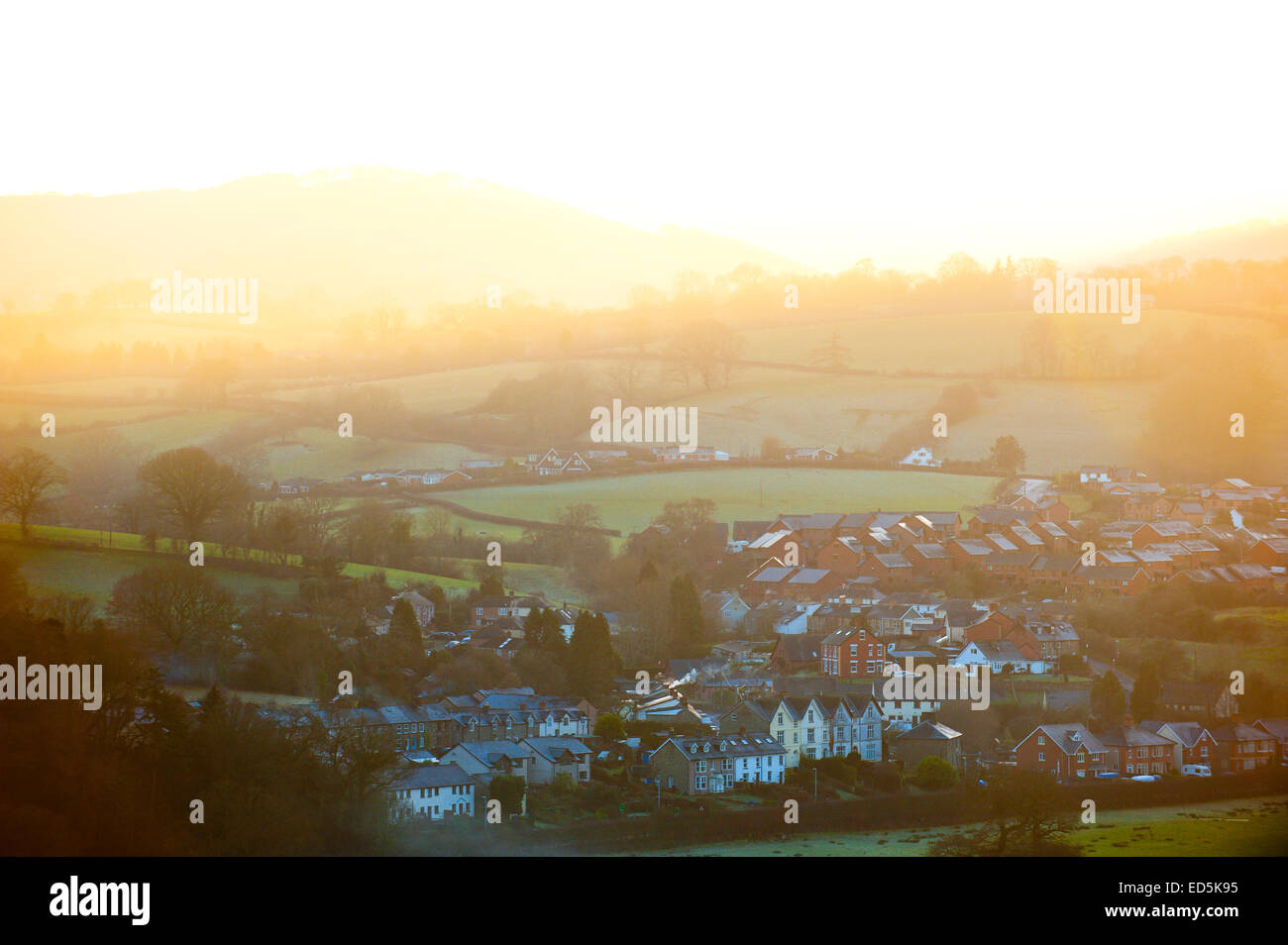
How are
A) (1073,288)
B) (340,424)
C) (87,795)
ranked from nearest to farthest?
(87,795), (340,424), (1073,288)

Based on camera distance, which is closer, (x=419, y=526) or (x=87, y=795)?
(x=87, y=795)

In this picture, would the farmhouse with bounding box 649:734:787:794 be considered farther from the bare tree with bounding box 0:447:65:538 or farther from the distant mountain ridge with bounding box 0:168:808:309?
the distant mountain ridge with bounding box 0:168:808:309

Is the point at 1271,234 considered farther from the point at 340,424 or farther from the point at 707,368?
the point at 340,424

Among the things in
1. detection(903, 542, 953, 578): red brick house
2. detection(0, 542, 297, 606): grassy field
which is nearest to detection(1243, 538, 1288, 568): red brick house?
detection(903, 542, 953, 578): red brick house

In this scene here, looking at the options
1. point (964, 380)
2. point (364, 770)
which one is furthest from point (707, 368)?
point (364, 770)

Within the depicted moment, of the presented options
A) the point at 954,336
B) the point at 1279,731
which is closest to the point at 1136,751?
the point at 1279,731

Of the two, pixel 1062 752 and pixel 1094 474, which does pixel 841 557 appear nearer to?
pixel 1094 474
